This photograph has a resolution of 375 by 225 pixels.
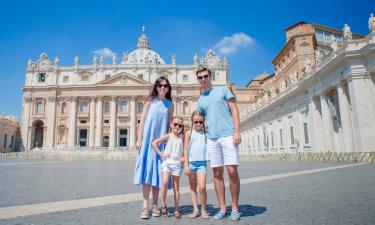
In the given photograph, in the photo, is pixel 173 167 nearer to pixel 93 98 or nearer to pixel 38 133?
pixel 93 98

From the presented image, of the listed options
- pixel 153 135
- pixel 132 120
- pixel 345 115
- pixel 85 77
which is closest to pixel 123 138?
pixel 132 120

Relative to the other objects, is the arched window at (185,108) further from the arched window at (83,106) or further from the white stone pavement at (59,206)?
the white stone pavement at (59,206)

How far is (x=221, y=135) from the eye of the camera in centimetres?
361

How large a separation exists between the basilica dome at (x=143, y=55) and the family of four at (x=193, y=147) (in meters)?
74.3

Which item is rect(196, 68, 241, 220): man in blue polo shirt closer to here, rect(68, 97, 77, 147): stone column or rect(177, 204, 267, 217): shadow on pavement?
rect(177, 204, 267, 217): shadow on pavement

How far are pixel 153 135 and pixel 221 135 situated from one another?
103 centimetres

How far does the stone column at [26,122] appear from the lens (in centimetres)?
5431

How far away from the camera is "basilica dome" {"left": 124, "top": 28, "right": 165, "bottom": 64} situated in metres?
78.2

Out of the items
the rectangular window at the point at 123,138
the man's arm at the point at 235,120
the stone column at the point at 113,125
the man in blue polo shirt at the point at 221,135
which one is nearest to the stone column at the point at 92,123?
the stone column at the point at 113,125

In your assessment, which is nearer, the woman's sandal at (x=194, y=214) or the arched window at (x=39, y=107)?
the woman's sandal at (x=194, y=214)

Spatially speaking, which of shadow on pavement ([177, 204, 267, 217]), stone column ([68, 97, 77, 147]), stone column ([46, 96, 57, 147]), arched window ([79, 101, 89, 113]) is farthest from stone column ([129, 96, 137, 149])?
shadow on pavement ([177, 204, 267, 217])

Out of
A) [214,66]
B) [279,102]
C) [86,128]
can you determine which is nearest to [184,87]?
[214,66]

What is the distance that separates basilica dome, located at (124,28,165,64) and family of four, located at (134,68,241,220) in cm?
7433

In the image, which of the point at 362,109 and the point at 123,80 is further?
the point at 123,80
